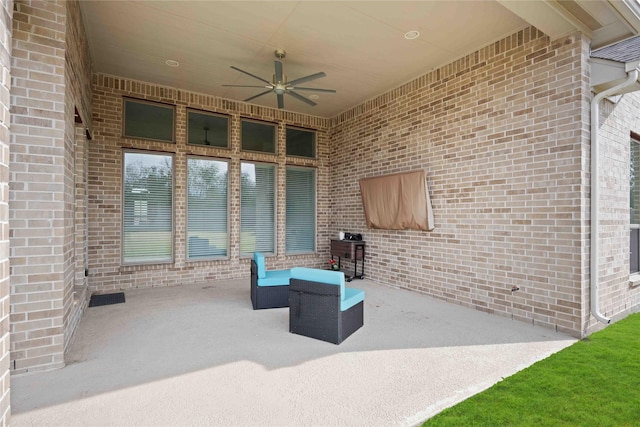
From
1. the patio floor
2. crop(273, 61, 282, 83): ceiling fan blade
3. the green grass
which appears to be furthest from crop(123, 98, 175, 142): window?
the green grass

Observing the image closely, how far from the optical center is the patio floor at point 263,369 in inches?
91.0

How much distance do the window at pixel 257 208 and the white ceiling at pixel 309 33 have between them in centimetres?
202

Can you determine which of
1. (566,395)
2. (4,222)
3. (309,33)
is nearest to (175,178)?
(309,33)

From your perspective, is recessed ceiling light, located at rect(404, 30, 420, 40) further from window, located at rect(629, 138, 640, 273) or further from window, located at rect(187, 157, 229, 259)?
window, located at rect(187, 157, 229, 259)

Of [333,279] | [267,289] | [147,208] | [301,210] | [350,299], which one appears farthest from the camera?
[301,210]

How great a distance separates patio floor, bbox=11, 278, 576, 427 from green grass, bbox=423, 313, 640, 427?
0.13 meters

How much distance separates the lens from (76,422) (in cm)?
219

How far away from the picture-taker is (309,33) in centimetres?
455

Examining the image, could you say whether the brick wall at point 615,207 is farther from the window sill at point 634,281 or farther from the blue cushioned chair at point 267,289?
the blue cushioned chair at point 267,289

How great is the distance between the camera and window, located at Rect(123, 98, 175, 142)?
627 cm

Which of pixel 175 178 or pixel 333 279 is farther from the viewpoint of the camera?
pixel 175 178

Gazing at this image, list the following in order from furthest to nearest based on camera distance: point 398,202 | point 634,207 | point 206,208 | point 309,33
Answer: point 206,208 → point 398,202 → point 634,207 → point 309,33

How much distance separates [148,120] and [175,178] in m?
1.23

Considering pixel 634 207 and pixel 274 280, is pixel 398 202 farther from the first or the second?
pixel 634 207
